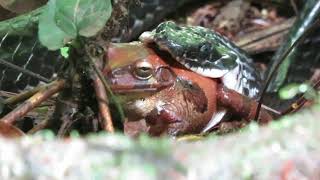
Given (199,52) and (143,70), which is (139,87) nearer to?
(143,70)

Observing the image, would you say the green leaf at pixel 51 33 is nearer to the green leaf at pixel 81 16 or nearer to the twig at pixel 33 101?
the green leaf at pixel 81 16

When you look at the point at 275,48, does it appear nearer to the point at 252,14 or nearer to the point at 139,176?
the point at 252,14

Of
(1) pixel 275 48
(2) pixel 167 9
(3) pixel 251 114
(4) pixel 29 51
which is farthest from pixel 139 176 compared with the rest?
(2) pixel 167 9

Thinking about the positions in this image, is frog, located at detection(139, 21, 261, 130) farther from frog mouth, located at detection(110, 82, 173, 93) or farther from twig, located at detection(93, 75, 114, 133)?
twig, located at detection(93, 75, 114, 133)

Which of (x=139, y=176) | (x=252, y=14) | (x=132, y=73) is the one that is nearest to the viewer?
(x=139, y=176)

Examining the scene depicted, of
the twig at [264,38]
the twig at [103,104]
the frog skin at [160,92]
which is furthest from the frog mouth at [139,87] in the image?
the twig at [264,38]

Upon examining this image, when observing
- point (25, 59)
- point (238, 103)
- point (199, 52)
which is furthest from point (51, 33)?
point (25, 59)
